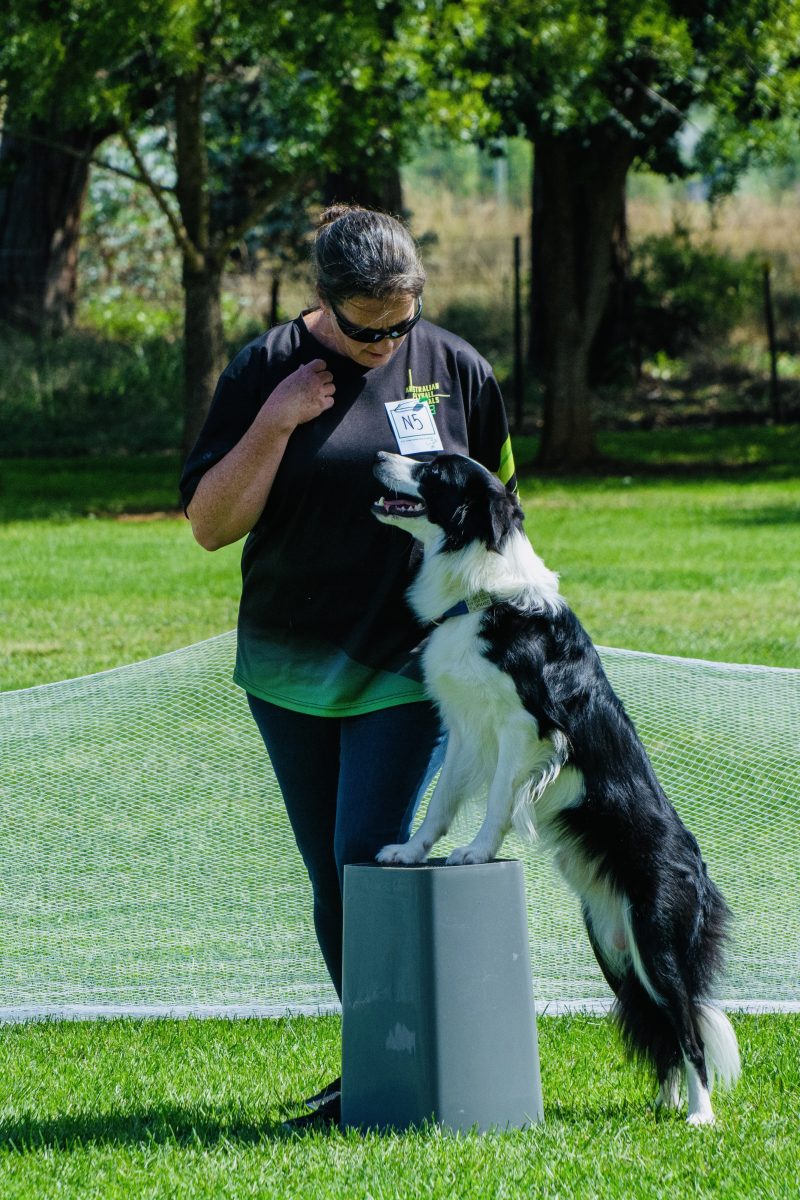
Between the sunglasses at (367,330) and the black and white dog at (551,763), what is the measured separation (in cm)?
31

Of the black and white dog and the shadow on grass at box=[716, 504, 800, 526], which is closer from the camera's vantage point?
the black and white dog

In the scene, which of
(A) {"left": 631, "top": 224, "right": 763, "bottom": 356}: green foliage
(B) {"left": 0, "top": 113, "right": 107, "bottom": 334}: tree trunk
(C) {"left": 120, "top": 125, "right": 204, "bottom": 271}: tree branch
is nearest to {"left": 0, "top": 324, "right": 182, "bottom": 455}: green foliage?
(B) {"left": 0, "top": 113, "right": 107, "bottom": 334}: tree trunk

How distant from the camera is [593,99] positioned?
18.3 m

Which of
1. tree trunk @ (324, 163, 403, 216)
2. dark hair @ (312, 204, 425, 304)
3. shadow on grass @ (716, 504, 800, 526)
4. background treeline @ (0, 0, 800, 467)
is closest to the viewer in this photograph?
dark hair @ (312, 204, 425, 304)

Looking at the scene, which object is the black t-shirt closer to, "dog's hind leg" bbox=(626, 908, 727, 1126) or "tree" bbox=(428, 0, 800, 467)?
"dog's hind leg" bbox=(626, 908, 727, 1126)

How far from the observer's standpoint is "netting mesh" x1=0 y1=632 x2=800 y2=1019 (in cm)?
540

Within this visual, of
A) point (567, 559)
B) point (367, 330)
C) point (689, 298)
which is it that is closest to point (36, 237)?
point (689, 298)

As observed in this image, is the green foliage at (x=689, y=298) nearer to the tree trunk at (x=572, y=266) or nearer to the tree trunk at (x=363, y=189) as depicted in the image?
the tree trunk at (x=363, y=189)

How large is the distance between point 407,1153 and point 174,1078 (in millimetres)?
1124

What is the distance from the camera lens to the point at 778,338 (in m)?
28.6

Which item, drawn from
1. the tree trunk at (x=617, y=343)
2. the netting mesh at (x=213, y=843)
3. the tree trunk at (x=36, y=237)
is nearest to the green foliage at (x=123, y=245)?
the tree trunk at (x=36, y=237)

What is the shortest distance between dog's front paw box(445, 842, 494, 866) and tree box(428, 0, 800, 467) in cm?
1512

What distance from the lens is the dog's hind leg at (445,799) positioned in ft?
12.7

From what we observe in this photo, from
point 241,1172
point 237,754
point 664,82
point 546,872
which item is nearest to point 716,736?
point 546,872
